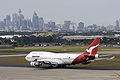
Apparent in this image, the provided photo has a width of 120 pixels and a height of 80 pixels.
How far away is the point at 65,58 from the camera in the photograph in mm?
83750

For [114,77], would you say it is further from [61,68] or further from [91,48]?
[61,68]

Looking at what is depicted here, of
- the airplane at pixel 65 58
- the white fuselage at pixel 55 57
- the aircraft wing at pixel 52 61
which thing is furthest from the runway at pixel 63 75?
the aircraft wing at pixel 52 61

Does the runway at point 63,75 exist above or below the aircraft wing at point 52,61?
below

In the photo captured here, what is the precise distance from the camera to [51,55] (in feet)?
282

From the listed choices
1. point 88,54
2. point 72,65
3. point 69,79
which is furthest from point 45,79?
point 72,65

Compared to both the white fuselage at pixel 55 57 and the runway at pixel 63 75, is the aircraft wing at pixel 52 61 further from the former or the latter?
the runway at pixel 63 75

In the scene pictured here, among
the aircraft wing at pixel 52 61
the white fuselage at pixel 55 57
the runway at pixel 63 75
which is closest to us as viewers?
the runway at pixel 63 75

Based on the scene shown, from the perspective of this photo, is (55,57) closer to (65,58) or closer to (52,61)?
(52,61)

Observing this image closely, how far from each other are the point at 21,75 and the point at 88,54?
19.6m

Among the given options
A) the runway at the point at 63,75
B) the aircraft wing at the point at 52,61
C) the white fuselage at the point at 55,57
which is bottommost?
the runway at the point at 63,75

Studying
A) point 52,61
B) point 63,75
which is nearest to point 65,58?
point 52,61

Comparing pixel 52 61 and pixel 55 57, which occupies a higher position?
pixel 55 57

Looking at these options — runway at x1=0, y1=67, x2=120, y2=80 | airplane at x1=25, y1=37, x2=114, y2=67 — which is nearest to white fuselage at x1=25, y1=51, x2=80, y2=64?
airplane at x1=25, y1=37, x2=114, y2=67

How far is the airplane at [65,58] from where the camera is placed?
8081cm
